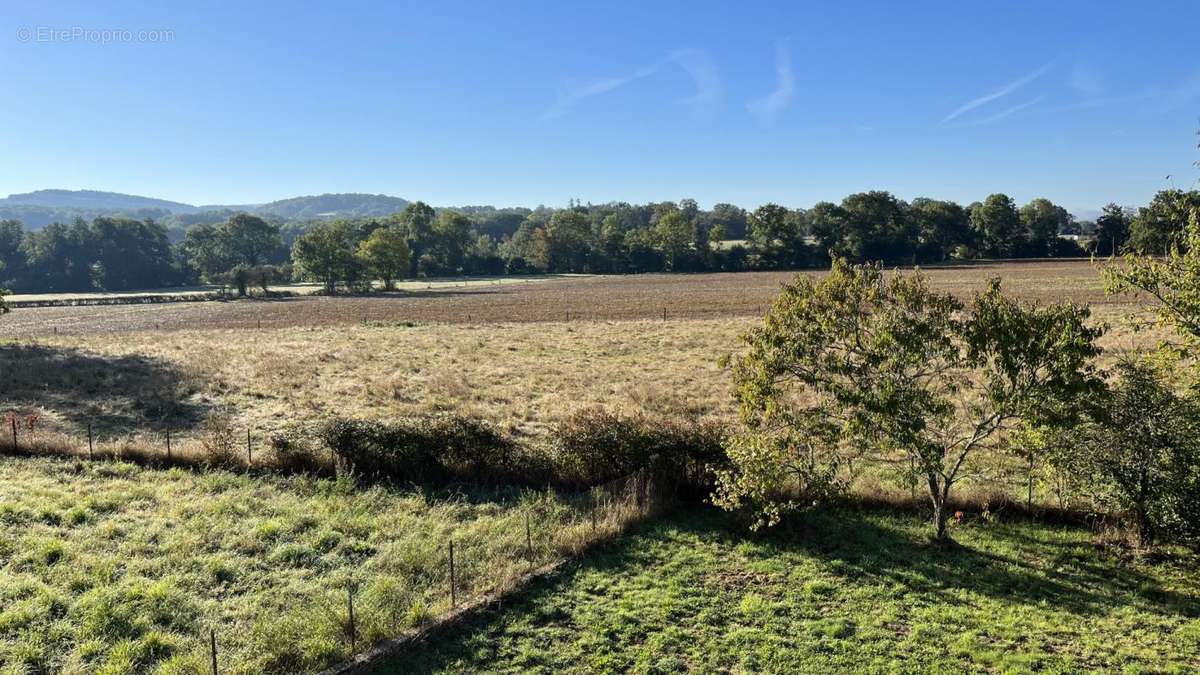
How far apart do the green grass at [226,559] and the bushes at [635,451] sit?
4.87ft

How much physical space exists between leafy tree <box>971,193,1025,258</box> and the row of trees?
143890mm

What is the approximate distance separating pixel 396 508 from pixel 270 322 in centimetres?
5528

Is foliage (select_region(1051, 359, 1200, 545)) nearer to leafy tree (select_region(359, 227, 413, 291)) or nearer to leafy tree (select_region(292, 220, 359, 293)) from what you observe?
leafy tree (select_region(359, 227, 413, 291))

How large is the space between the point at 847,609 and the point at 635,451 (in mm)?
6671

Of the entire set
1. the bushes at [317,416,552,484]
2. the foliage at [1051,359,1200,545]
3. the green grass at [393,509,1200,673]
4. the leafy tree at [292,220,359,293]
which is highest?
the leafy tree at [292,220,359,293]

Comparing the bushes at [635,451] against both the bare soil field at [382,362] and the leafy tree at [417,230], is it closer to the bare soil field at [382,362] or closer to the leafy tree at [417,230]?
the bare soil field at [382,362]

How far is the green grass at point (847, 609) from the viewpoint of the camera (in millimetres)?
10008

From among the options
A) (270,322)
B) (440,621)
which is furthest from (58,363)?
(440,621)

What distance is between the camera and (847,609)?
11.6 metres

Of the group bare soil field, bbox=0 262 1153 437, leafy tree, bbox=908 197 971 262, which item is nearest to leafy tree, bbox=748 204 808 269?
leafy tree, bbox=908 197 971 262

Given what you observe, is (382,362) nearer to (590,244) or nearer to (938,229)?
(590,244)

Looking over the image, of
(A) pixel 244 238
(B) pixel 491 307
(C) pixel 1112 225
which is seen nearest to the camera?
(B) pixel 491 307

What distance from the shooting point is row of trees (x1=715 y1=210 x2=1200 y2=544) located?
12.4m

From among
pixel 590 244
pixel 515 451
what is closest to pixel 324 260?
pixel 590 244
